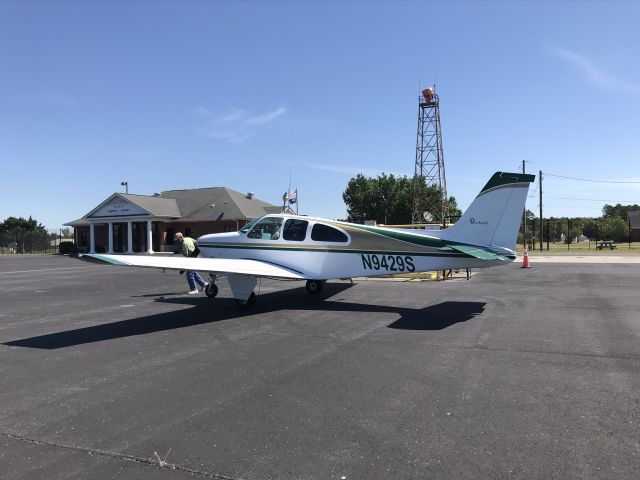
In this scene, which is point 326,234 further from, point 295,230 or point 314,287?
point 314,287

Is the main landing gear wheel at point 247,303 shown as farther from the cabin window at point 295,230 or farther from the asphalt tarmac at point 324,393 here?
the cabin window at point 295,230

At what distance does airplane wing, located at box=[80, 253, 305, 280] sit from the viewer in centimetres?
855

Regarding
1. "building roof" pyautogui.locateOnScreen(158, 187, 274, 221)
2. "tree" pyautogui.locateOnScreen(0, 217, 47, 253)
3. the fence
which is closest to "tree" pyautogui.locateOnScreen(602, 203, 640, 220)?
the fence

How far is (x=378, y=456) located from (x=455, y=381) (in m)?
2.16

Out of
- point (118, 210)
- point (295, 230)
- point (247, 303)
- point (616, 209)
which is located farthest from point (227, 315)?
point (616, 209)

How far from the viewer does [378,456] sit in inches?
147

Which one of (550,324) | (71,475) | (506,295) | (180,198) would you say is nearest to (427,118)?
(180,198)

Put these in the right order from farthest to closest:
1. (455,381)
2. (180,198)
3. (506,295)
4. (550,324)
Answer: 1. (180,198)
2. (506,295)
3. (550,324)
4. (455,381)

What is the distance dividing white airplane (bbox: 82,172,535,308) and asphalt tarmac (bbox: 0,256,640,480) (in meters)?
1.07

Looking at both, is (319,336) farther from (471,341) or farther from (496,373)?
(496,373)

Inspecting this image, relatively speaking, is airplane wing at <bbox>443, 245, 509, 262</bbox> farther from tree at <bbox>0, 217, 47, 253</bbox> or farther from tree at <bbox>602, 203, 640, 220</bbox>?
tree at <bbox>602, 203, 640, 220</bbox>

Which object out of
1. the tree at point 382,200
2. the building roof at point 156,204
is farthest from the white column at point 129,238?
the tree at point 382,200

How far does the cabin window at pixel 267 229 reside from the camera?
1197 centimetres

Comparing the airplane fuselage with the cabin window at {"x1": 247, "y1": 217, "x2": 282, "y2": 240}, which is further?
the cabin window at {"x1": 247, "y1": 217, "x2": 282, "y2": 240}
